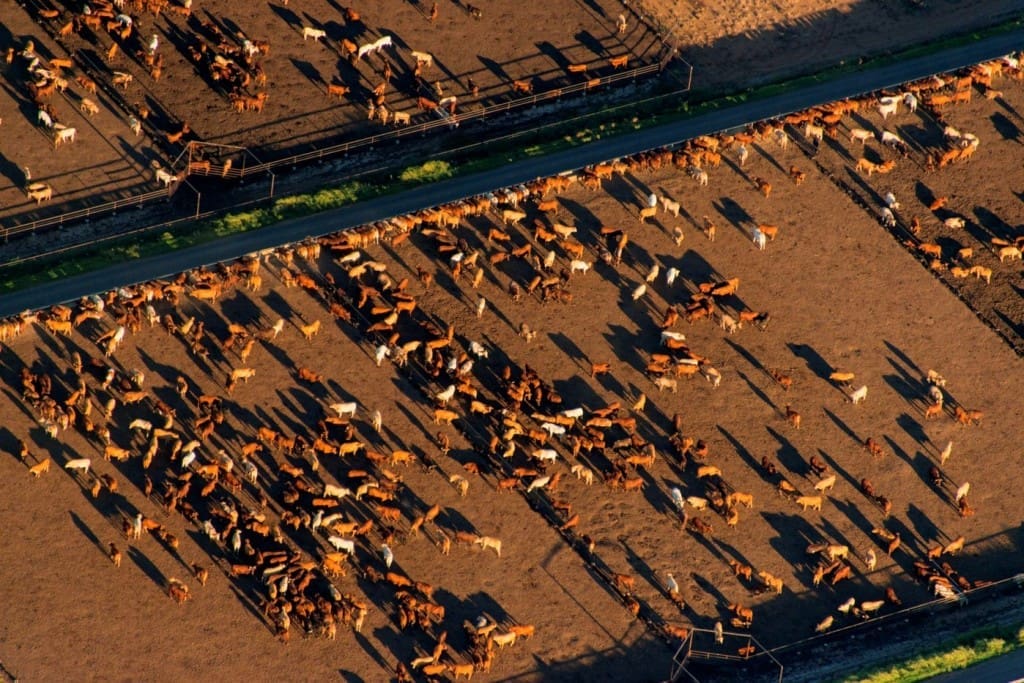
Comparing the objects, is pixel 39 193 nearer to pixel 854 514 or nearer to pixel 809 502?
pixel 809 502

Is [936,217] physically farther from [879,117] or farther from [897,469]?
[897,469]

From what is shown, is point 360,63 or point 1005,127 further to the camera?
point 1005,127

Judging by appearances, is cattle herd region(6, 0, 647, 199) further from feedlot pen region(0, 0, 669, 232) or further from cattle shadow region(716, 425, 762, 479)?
cattle shadow region(716, 425, 762, 479)

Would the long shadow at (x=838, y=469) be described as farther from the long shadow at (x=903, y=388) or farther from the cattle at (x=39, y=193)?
the cattle at (x=39, y=193)

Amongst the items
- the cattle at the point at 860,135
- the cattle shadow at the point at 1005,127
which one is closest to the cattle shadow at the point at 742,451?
the cattle at the point at 860,135

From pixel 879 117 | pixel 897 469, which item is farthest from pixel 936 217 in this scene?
pixel 897 469


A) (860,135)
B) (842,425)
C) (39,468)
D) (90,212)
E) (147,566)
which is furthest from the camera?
(860,135)

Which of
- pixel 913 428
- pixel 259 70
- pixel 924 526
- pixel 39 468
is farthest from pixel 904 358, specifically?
pixel 39 468

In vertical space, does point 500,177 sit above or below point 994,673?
below
